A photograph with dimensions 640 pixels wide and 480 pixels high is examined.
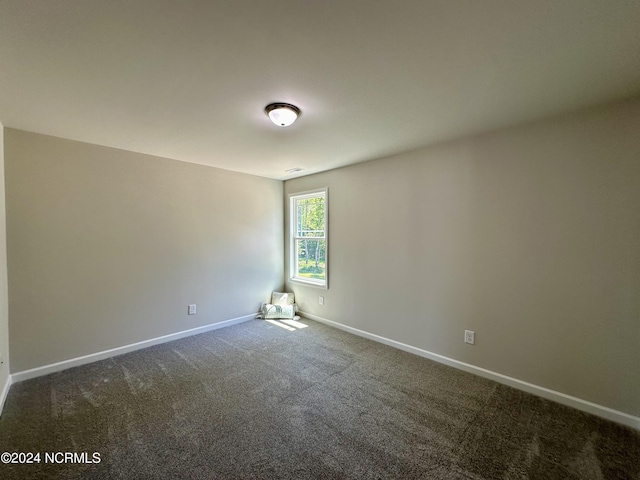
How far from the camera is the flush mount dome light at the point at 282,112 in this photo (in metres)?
2.04

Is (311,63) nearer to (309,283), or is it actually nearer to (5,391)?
(309,283)

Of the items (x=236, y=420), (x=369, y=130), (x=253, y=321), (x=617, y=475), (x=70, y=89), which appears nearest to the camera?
(x=617, y=475)

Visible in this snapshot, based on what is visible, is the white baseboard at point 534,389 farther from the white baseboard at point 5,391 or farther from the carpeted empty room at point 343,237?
the white baseboard at point 5,391

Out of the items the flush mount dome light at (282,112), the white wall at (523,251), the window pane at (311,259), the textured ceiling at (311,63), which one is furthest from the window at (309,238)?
the flush mount dome light at (282,112)

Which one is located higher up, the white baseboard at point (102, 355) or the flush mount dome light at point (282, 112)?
the flush mount dome light at point (282, 112)

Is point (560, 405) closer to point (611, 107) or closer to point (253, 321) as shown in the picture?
point (611, 107)

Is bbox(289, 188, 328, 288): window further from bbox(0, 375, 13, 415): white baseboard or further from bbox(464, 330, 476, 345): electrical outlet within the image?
bbox(0, 375, 13, 415): white baseboard

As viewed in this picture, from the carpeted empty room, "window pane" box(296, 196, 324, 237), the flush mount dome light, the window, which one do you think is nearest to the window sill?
the window

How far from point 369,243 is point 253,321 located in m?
2.24

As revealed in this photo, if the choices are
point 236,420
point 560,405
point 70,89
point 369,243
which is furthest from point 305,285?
point 70,89

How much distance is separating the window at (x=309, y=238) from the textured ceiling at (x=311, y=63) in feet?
6.08

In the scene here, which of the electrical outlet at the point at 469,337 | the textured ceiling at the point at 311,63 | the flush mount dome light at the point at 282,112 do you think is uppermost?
the textured ceiling at the point at 311,63

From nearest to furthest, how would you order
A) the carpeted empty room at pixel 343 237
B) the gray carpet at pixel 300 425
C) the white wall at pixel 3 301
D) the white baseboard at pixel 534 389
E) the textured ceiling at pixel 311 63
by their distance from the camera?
1. the textured ceiling at pixel 311 63
2. the carpeted empty room at pixel 343 237
3. the gray carpet at pixel 300 425
4. the white baseboard at pixel 534 389
5. the white wall at pixel 3 301

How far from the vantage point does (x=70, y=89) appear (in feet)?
6.01
